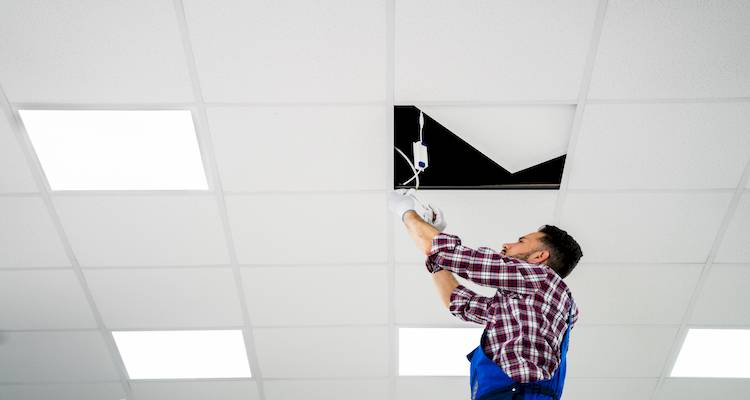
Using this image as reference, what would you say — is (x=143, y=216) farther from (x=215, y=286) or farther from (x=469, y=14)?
(x=469, y=14)

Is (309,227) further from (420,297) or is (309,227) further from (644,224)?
(644,224)

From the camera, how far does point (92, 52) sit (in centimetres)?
172

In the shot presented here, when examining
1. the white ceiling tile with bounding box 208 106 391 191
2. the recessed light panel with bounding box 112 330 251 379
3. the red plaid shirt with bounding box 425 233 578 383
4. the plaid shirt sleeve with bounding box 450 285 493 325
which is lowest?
the red plaid shirt with bounding box 425 233 578 383

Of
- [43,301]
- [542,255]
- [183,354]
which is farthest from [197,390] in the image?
[542,255]

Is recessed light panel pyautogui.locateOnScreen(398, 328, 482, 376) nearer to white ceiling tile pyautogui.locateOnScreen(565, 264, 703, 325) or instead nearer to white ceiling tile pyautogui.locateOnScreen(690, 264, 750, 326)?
white ceiling tile pyautogui.locateOnScreen(565, 264, 703, 325)

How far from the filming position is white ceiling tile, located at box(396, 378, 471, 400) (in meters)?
2.87

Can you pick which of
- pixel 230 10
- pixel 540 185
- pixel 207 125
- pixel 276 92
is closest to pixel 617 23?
pixel 540 185

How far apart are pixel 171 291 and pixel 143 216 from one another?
53cm

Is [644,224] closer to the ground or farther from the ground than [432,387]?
farther from the ground

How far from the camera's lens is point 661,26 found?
1649mm

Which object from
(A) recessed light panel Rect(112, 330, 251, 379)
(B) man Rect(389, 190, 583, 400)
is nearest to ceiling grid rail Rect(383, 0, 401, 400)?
(B) man Rect(389, 190, 583, 400)

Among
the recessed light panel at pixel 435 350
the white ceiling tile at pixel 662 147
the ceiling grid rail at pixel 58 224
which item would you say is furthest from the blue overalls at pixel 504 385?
the ceiling grid rail at pixel 58 224

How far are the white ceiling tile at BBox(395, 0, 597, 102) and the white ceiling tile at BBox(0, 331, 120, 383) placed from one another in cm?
251

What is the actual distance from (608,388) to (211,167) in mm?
2876
